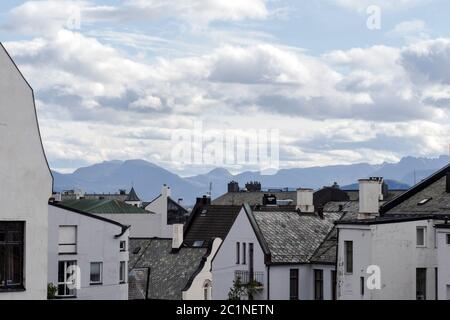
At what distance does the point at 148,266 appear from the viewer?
287 feet

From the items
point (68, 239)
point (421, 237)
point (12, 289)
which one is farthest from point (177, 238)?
point (12, 289)

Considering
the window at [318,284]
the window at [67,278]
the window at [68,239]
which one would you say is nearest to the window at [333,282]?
the window at [318,284]

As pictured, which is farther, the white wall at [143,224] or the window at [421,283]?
the white wall at [143,224]

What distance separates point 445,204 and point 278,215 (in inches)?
664

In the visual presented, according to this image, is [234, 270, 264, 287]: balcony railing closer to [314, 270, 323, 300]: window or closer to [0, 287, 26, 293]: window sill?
[314, 270, 323, 300]: window

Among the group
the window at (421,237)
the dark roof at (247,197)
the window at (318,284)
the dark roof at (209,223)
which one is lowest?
the window at (318,284)

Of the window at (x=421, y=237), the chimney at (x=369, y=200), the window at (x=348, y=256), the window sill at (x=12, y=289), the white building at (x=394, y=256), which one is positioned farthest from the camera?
the chimney at (x=369, y=200)

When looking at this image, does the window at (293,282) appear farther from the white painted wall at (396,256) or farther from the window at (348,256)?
the white painted wall at (396,256)

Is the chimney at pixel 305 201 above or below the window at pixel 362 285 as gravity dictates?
above

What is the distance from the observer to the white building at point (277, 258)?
62688mm

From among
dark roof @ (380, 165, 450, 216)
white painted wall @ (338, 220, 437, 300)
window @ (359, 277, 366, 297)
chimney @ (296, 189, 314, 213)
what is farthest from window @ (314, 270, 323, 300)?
chimney @ (296, 189, 314, 213)

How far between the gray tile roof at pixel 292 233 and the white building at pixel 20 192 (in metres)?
36.1

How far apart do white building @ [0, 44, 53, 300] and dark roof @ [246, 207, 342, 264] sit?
35898mm
